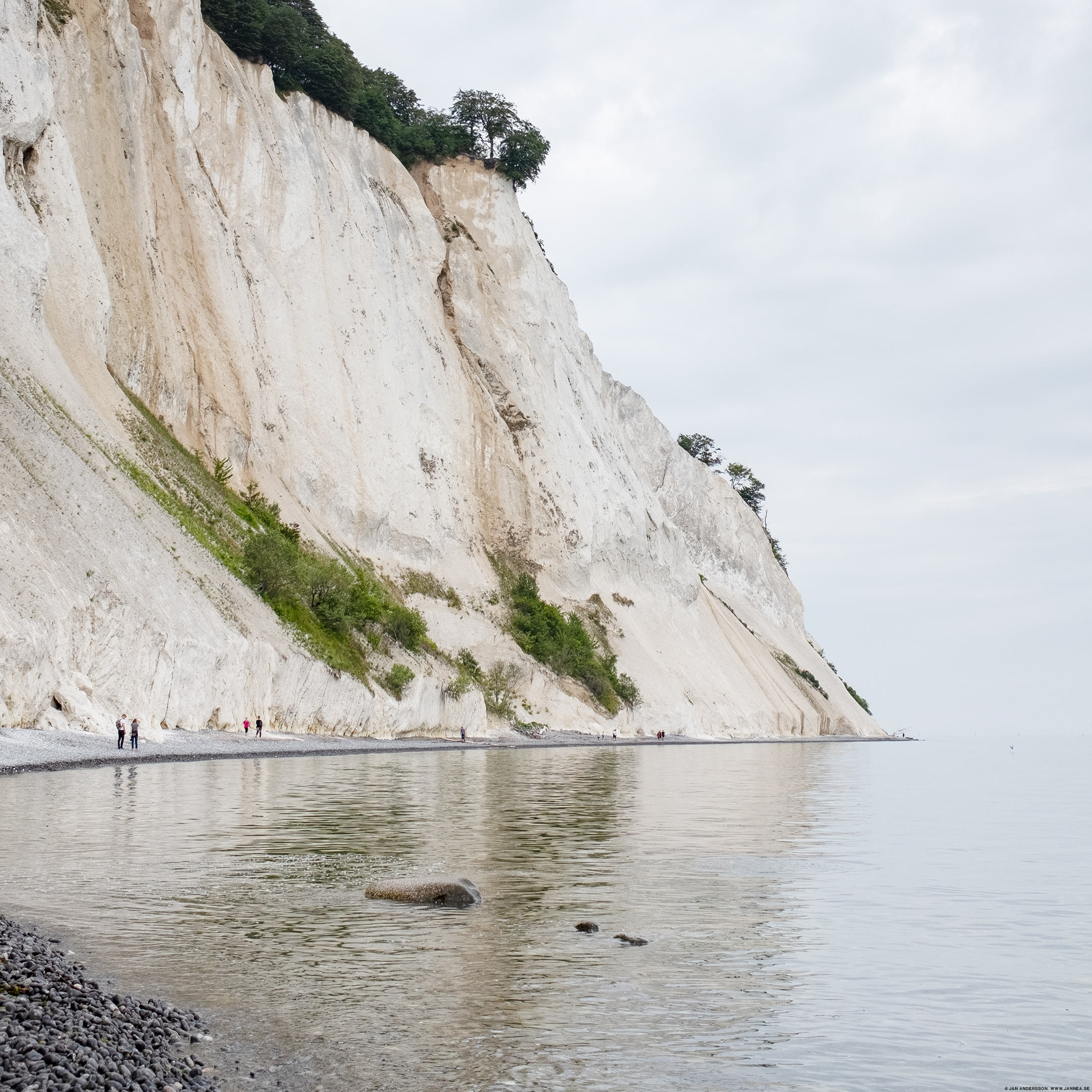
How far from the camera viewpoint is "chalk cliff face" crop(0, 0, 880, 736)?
119 feet

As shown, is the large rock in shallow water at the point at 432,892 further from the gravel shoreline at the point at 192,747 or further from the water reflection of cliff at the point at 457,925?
the gravel shoreline at the point at 192,747

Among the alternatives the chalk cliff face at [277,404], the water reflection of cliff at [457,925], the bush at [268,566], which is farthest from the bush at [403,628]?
the water reflection of cliff at [457,925]

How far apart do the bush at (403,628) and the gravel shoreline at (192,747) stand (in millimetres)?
4794

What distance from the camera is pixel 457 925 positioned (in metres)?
12.2

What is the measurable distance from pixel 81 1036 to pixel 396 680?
44117 mm

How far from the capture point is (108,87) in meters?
53.3

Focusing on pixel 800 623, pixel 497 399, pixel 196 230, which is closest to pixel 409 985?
pixel 196 230

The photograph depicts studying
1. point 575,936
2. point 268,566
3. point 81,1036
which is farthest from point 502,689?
point 81,1036

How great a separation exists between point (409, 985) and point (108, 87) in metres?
53.1

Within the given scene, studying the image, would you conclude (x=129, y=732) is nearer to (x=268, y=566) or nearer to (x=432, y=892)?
(x=268, y=566)

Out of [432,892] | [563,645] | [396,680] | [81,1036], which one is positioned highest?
[563,645]

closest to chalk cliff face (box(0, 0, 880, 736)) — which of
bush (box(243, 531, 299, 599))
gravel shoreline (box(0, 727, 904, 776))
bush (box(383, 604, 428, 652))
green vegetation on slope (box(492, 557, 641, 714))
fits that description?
gravel shoreline (box(0, 727, 904, 776))

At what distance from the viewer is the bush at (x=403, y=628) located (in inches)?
2110

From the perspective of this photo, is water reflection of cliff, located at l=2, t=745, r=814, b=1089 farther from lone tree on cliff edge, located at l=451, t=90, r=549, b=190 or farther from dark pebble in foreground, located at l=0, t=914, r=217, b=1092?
lone tree on cliff edge, located at l=451, t=90, r=549, b=190
